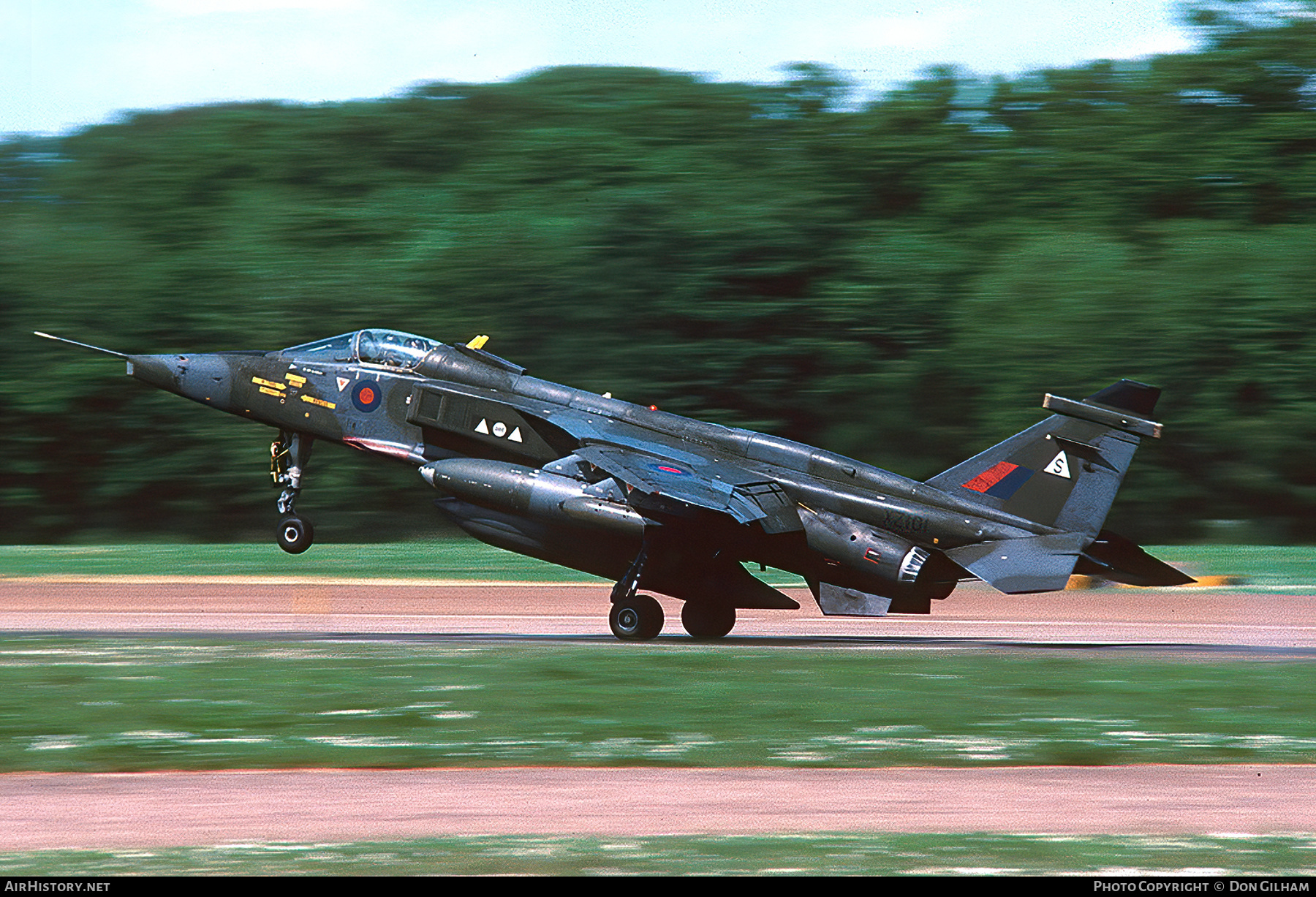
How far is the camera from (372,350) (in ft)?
74.8

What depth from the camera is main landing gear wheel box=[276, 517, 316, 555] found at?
2173cm

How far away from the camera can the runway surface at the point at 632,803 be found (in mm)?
10125

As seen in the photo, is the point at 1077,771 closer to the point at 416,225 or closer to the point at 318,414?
the point at 318,414

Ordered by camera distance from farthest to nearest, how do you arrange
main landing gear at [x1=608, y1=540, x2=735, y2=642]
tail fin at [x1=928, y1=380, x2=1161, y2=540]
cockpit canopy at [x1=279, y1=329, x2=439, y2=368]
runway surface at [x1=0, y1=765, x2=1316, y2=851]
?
cockpit canopy at [x1=279, y1=329, x2=439, y2=368], main landing gear at [x1=608, y1=540, x2=735, y2=642], tail fin at [x1=928, y1=380, x2=1161, y2=540], runway surface at [x1=0, y1=765, x2=1316, y2=851]

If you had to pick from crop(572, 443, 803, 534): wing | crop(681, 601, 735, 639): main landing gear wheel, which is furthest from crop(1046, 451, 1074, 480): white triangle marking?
crop(681, 601, 735, 639): main landing gear wheel

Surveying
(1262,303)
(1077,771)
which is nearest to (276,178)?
(1262,303)

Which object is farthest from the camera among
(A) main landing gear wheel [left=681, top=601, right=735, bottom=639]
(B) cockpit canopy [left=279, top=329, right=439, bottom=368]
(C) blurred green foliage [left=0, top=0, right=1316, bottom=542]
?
(C) blurred green foliage [left=0, top=0, right=1316, bottom=542]

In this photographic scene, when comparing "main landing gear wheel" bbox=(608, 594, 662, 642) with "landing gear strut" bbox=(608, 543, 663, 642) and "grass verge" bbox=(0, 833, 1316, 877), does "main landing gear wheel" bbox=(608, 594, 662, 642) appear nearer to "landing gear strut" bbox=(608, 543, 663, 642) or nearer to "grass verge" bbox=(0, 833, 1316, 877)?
"landing gear strut" bbox=(608, 543, 663, 642)

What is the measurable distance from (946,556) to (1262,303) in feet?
77.5

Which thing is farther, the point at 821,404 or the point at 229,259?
the point at 229,259

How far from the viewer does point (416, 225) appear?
4656 centimetres

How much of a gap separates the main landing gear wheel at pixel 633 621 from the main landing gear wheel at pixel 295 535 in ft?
14.8

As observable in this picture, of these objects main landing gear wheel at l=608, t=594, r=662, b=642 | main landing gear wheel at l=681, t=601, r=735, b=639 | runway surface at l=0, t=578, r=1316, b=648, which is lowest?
runway surface at l=0, t=578, r=1316, b=648

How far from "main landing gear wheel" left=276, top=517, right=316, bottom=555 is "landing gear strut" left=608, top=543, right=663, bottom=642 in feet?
14.7
